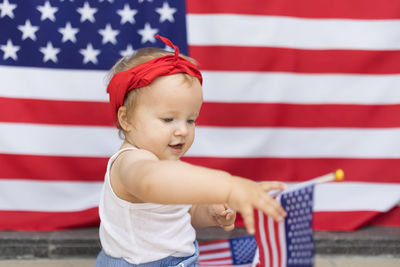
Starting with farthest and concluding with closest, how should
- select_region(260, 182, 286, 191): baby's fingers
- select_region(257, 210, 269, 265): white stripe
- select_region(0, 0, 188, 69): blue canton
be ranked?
select_region(0, 0, 188, 69): blue canton < select_region(257, 210, 269, 265): white stripe < select_region(260, 182, 286, 191): baby's fingers

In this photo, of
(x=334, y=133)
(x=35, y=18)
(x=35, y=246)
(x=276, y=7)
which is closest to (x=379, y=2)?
(x=276, y=7)

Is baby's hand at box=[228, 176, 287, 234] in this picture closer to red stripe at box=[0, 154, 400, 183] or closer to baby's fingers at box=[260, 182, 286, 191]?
baby's fingers at box=[260, 182, 286, 191]

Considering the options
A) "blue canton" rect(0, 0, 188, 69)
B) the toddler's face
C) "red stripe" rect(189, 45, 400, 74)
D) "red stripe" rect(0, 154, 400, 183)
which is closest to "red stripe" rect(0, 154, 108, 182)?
"red stripe" rect(0, 154, 400, 183)

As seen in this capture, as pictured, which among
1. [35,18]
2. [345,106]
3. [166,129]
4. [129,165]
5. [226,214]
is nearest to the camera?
[129,165]

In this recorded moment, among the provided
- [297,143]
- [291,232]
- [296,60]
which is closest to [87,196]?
[297,143]

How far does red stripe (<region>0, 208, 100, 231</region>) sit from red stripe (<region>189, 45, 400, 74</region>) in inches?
32.1

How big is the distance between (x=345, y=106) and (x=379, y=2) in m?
0.46

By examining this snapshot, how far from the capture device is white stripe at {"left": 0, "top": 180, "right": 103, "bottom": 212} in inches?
85.8

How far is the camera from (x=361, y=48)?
2166 millimetres

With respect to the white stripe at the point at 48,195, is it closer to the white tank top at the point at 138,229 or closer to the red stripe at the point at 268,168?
the red stripe at the point at 268,168

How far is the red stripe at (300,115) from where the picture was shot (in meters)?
2.19

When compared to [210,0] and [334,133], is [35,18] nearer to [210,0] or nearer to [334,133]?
[210,0]

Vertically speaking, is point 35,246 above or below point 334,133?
below

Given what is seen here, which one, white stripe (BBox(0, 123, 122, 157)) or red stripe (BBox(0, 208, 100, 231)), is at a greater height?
white stripe (BBox(0, 123, 122, 157))
